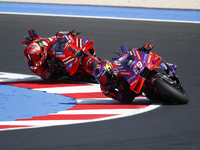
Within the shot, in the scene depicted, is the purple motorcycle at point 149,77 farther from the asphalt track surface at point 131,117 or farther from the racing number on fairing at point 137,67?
the asphalt track surface at point 131,117

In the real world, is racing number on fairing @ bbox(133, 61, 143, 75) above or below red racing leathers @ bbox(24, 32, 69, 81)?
above

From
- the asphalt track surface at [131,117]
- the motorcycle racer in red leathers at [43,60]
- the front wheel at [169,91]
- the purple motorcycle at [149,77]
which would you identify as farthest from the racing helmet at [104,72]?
the motorcycle racer in red leathers at [43,60]

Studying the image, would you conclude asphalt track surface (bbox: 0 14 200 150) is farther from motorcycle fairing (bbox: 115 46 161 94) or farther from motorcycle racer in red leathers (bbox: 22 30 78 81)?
motorcycle racer in red leathers (bbox: 22 30 78 81)

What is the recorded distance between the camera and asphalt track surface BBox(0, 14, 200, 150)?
16.3 feet

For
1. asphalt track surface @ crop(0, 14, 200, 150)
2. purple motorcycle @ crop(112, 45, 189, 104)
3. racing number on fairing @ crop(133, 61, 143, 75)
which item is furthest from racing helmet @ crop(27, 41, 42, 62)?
racing number on fairing @ crop(133, 61, 143, 75)

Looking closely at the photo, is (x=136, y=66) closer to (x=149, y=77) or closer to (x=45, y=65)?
(x=149, y=77)

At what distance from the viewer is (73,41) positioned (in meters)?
8.84

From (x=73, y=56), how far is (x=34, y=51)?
92 cm

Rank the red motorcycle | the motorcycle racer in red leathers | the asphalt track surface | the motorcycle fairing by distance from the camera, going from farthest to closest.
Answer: the motorcycle racer in red leathers, the red motorcycle, the motorcycle fairing, the asphalt track surface

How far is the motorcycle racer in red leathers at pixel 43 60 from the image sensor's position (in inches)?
343

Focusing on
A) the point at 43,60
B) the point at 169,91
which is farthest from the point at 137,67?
the point at 43,60

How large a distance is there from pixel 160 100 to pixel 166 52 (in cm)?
488

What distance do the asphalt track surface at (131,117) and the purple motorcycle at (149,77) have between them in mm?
278

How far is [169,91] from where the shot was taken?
20.7ft
